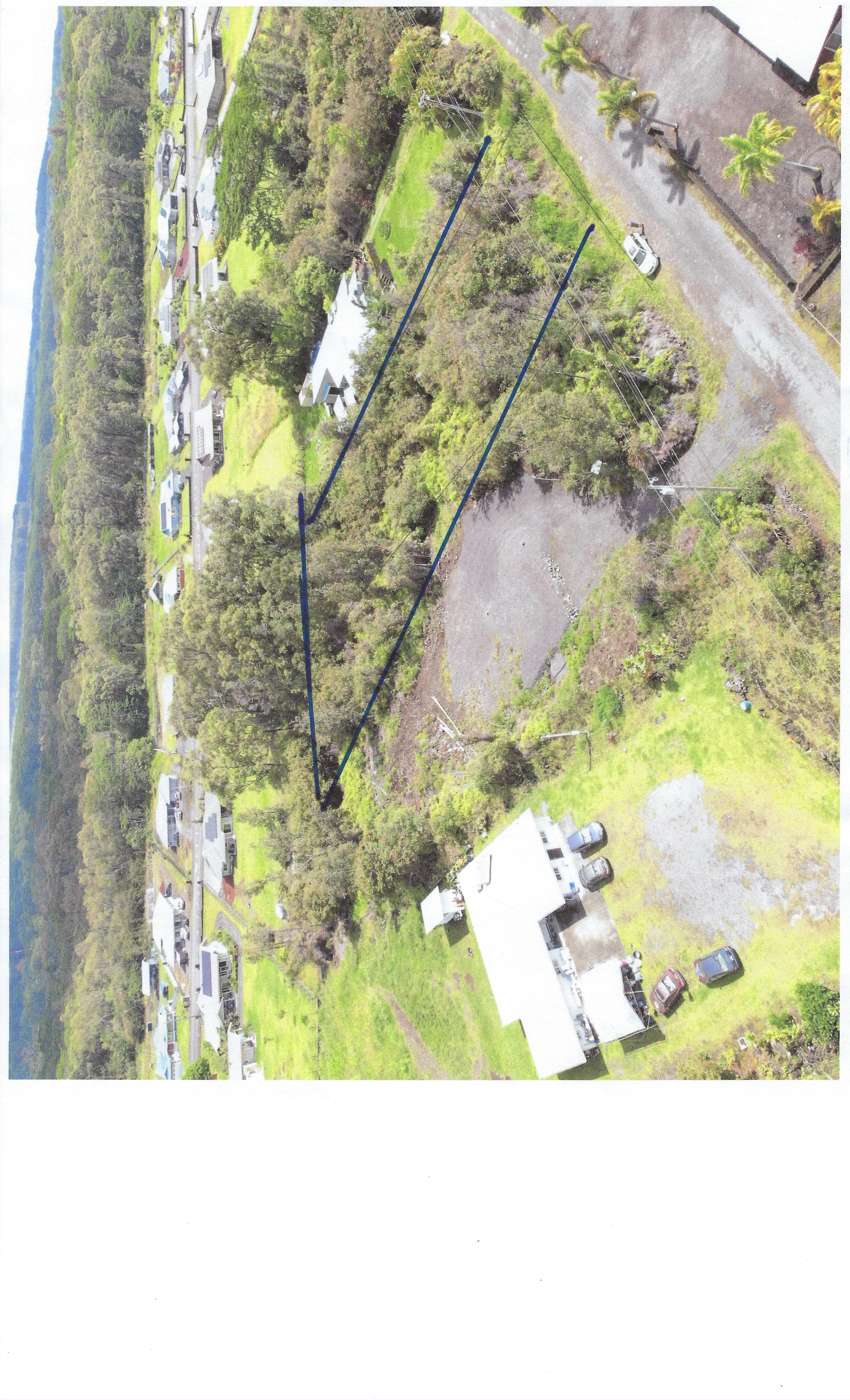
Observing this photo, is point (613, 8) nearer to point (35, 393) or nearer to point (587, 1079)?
point (35, 393)

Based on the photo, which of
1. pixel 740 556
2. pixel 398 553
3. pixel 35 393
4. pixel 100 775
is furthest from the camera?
pixel 100 775

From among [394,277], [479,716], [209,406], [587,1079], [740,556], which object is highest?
[209,406]

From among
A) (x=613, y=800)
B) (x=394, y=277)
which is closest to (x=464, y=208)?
(x=394, y=277)

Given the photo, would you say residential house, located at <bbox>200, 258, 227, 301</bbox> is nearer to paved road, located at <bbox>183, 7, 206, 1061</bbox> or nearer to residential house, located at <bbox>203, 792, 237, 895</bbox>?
paved road, located at <bbox>183, 7, 206, 1061</bbox>

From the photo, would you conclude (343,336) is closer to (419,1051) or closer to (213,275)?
(213,275)

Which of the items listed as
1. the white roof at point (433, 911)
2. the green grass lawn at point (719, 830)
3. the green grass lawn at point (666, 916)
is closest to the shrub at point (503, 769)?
the green grass lawn at point (666, 916)

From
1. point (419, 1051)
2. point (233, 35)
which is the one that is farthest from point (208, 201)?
point (419, 1051)

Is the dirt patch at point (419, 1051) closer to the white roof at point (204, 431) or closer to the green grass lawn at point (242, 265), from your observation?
the white roof at point (204, 431)
